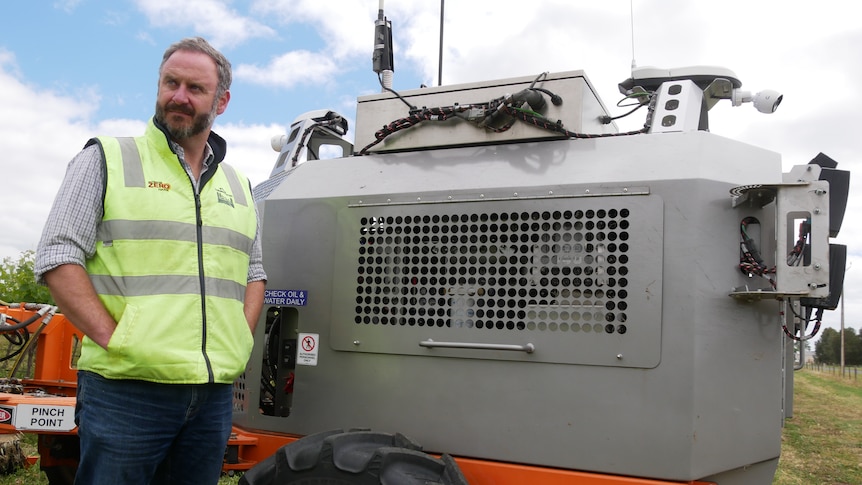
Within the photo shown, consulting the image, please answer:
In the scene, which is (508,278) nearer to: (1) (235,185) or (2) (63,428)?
(1) (235,185)

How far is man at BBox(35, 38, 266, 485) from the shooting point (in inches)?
87.2

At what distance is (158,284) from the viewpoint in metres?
2.32

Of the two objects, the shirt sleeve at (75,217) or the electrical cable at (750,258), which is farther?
the electrical cable at (750,258)

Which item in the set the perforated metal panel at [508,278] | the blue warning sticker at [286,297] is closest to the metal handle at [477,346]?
the perforated metal panel at [508,278]

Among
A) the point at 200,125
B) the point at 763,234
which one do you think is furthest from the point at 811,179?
the point at 200,125

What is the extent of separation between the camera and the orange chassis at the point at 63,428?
2762 mm

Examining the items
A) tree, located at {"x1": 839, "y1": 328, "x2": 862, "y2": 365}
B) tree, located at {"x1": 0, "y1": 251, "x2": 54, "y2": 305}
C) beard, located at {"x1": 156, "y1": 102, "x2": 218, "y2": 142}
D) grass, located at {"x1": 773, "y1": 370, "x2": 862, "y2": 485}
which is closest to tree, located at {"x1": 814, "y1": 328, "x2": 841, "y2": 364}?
tree, located at {"x1": 839, "y1": 328, "x2": 862, "y2": 365}

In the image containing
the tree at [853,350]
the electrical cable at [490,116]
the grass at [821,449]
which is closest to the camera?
the electrical cable at [490,116]

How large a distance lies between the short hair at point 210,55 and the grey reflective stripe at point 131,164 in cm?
29

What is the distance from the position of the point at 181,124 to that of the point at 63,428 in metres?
2.46

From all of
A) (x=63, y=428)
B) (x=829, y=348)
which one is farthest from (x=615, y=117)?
(x=829, y=348)

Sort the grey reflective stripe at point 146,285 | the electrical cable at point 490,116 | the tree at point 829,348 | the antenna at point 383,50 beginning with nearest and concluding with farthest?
1. the grey reflective stripe at point 146,285
2. the electrical cable at point 490,116
3. the antenna at point 383,50
4. the tree at point 829,348

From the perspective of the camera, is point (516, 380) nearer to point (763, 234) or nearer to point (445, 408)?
point (445, 408)

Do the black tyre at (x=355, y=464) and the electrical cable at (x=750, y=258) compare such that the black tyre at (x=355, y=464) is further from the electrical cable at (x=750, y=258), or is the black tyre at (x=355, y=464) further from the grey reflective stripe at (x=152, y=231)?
the electrical cable at (x=750, y=258)
